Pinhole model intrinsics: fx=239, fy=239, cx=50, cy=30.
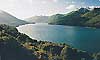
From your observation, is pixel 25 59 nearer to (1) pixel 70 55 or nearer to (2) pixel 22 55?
(2) pixel 22 55

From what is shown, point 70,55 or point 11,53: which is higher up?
point 11,53

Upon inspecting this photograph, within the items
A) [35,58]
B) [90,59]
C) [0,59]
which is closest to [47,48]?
[90,59]

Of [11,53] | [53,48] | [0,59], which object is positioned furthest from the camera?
[53,48]

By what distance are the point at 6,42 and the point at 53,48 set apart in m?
45.6

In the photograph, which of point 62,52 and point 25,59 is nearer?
point 25,59

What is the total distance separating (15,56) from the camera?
57.3m

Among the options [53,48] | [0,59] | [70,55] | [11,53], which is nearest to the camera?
[0,59]

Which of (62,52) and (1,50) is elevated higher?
A: (1,50)

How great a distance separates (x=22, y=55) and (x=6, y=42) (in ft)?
16.9

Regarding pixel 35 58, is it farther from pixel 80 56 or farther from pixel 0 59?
pixel 80 56

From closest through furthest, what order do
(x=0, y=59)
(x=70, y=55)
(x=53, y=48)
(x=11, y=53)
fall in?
(x=0, y=59) → (x=11, y=53) → (x=70, y=55) → (x=53, y=48)

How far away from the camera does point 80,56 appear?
98.4 m

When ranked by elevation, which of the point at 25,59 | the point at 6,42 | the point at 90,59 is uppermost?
the point at 6,42

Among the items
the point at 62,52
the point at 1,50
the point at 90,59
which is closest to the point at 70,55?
the point at 62,52
